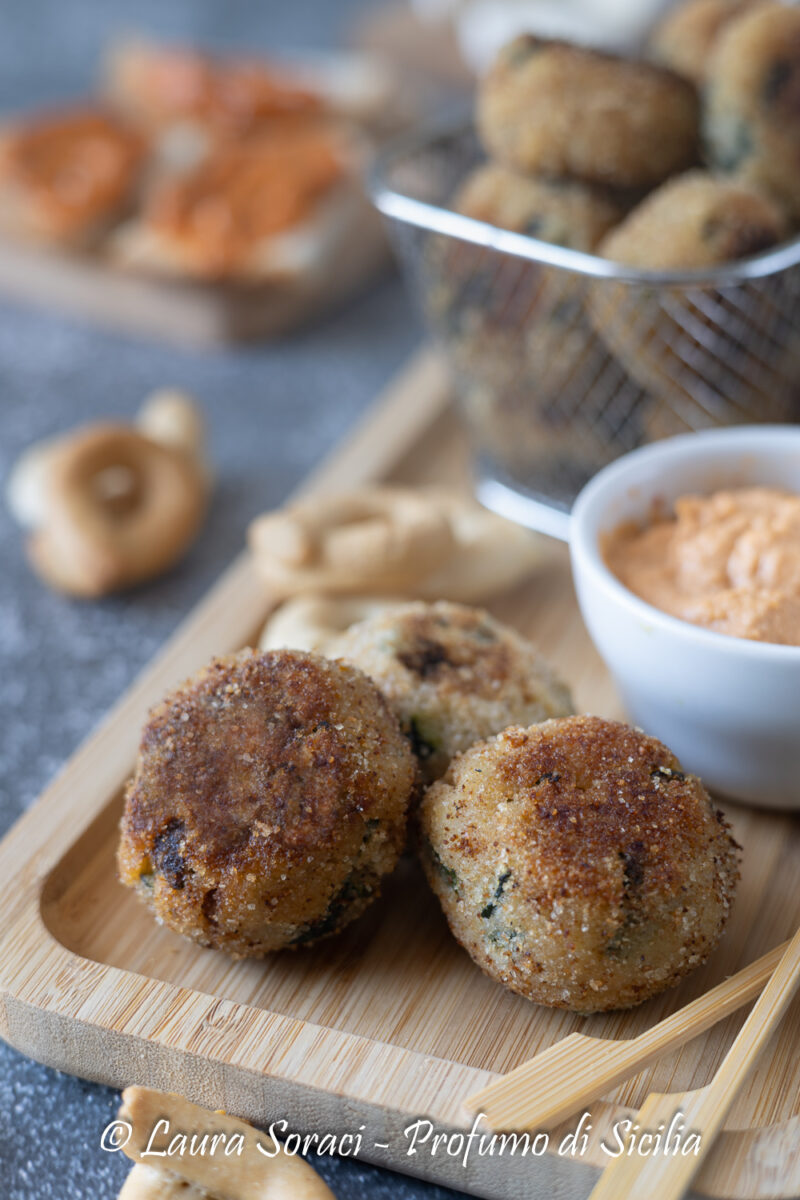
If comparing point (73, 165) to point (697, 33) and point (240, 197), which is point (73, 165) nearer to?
point (240, 197)

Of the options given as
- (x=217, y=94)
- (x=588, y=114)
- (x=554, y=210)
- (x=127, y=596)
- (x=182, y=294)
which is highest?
(x=588, y=114)

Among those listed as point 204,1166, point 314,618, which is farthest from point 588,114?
point 204,1166

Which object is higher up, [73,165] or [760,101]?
[760,101]

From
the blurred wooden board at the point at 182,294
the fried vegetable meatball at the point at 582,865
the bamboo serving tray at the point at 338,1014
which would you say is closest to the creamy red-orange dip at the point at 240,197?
the blurred wooden board at the point at 182,294

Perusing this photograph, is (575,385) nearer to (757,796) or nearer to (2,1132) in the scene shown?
(757,796)

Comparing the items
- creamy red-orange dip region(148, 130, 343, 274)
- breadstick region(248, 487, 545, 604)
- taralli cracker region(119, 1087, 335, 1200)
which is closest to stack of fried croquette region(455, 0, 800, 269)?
breadstick region(248, 487, 545, 604)

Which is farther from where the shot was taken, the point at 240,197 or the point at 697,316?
the point at 240,197

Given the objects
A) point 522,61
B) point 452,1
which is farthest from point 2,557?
point 452,1

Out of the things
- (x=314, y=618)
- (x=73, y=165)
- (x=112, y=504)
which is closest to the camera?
(x=314, y=618)
